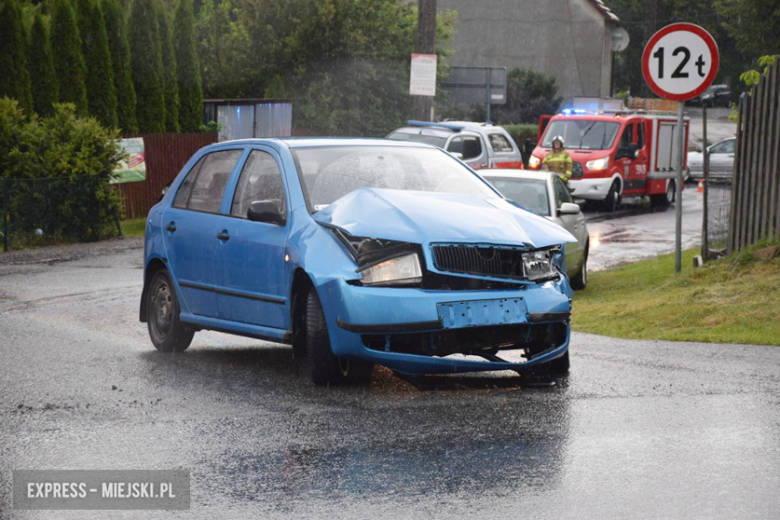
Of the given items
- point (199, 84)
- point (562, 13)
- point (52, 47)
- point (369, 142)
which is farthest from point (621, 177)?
point (562, 13)

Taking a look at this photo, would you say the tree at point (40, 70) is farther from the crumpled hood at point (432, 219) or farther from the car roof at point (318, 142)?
the crumpled hood at point (432, 219)

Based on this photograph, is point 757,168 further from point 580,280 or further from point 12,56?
point 12,56

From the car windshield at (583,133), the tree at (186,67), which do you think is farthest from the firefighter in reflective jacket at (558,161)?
the tree at (186,67)

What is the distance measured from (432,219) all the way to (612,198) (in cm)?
2183

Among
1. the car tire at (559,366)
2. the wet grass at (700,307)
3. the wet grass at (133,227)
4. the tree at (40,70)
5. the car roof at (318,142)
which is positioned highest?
the tree at (40,70)

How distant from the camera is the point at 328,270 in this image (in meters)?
7.52

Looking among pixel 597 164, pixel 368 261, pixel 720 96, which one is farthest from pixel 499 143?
pixel 720 96

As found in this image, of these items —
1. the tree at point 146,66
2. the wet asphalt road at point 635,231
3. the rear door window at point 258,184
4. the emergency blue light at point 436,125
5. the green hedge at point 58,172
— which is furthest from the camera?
the tree at point 146,66

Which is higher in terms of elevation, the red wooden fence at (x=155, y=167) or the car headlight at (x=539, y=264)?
the car headlight at (x=539, y=264)

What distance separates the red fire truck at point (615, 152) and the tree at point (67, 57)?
944 cm

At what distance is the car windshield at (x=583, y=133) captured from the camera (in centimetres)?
2917

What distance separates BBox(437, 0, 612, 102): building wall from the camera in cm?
5781

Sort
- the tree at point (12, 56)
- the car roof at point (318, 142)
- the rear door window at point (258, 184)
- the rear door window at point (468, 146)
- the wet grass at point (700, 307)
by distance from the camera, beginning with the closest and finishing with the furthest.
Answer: the rear door window at point (258, 184), the car roof at point (318, 142), the wet grass at point (700, 307), the tree at point (12, 56), the rear door window at point (468, 146)

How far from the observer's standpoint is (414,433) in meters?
6.54
